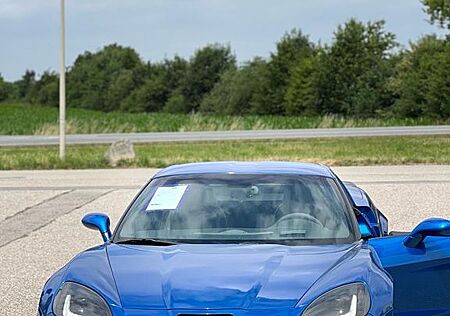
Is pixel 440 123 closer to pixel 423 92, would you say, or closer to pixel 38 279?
pixel 423 92

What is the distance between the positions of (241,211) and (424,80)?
180 ft

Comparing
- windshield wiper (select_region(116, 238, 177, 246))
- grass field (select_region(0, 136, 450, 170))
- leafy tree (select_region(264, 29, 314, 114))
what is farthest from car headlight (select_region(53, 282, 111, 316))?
leafy tree (select_region(264, 29, 314, 114))

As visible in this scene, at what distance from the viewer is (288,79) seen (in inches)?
3063

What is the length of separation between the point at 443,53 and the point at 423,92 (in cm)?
292

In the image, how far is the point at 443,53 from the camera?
57.2 meters

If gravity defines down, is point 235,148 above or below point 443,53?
below

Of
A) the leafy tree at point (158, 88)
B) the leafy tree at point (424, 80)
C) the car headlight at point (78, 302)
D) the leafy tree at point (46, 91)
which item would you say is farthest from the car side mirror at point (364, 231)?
the leafy tree at point (46, 91)

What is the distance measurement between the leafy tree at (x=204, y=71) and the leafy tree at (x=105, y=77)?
13210 millimetres

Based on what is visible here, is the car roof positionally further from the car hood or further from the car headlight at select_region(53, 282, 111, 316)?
A: the car headlight at select_region(53, 282, 111, 316)

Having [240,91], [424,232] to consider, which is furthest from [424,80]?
[424,232]

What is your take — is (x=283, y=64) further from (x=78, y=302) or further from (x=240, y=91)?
(x=78, y=302)

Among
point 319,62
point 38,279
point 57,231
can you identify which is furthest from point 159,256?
point 319,62

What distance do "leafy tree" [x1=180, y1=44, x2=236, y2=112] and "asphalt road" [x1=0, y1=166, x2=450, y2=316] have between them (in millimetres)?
73792

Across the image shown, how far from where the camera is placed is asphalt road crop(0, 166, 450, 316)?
29.0 feet
